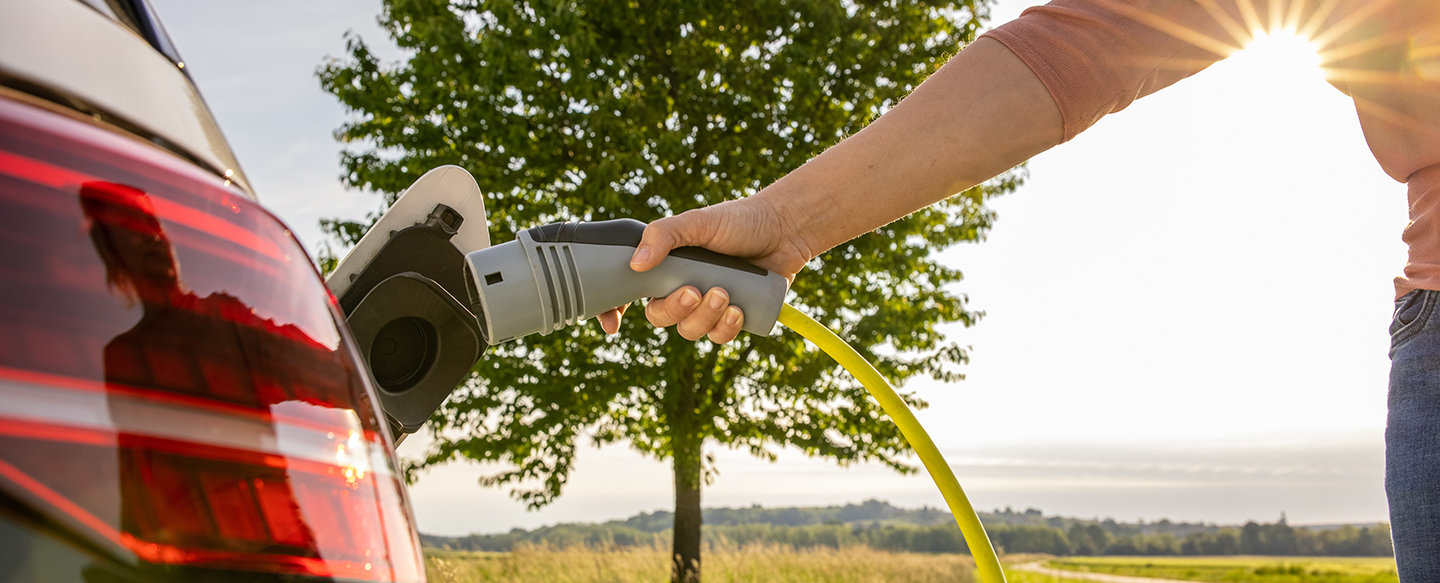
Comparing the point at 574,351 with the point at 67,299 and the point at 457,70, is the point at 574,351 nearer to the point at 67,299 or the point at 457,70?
the point at 457,70

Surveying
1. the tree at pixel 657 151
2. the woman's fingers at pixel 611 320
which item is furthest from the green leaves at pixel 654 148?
the woman's fingers at pixel 611 320

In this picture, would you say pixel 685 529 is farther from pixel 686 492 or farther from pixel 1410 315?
pixel 1410 315

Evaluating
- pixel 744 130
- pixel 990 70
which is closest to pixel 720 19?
pixel 744 130

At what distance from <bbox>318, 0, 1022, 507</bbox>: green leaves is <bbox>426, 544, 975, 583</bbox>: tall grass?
0.97 meters

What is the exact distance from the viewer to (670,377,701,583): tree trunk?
31.2 ft

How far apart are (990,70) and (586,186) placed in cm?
721

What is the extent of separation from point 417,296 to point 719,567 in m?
9.61

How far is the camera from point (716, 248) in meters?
1.64

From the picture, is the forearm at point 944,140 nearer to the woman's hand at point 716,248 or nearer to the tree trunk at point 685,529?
the woman's hand at point 716,248

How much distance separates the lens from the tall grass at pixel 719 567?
31.7 ft

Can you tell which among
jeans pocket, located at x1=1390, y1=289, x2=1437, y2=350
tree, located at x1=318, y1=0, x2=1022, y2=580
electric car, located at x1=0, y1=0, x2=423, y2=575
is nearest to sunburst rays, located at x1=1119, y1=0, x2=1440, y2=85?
jeans pocket, located at x1=1390, y1=289, x2=1437, y2=350

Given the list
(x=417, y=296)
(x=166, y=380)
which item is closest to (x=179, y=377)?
(x=166, y=380)

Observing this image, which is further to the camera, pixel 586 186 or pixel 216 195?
pixel 586 186

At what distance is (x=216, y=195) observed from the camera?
0.70 meters
